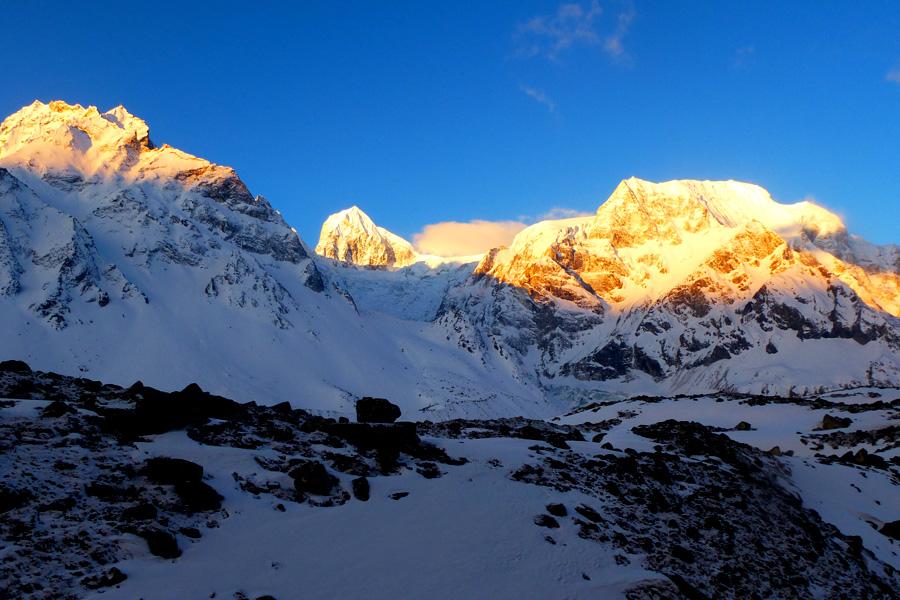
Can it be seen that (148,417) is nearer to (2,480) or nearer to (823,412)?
(2,480)

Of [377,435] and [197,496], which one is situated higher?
[377,435]

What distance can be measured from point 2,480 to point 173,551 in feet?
12.7

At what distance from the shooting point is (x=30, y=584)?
1016 centimetres

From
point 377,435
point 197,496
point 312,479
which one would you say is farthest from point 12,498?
point 377,435

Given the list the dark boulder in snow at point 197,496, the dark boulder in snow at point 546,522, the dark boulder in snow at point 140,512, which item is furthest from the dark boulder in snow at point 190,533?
the dark boulder in snow at point 546,522

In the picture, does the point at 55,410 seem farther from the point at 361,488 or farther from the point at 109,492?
the point at 361,488

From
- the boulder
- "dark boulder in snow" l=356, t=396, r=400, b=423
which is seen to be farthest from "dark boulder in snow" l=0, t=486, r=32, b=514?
"dark boulder in snow" l=356, t=396, r=400, b=423

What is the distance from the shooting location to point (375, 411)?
25.6 meters

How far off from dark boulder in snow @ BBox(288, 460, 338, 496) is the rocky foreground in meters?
0.05

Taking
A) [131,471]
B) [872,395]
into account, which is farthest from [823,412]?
[131,471]

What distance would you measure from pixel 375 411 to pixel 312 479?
9.28 meters

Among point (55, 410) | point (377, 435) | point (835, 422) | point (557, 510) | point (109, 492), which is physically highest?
point (835, 422)

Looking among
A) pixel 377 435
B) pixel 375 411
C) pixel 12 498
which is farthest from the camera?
pixel 375 411

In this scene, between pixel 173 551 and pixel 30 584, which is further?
pixel 173 551
